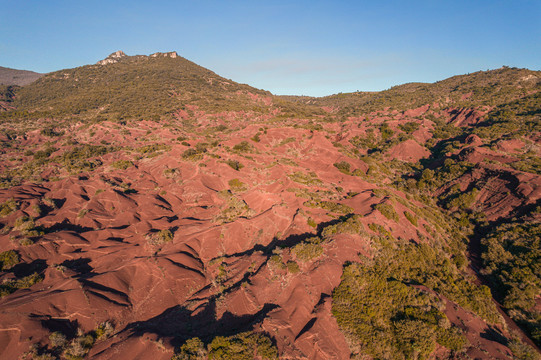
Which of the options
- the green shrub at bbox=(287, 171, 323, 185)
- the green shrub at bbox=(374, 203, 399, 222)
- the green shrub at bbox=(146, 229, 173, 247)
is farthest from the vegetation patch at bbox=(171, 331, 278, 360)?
the green shrub at bbox=(287, 171, 323, 185)

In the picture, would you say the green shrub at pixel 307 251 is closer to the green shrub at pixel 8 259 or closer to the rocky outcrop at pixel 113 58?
the green shrub at pixel 8 259

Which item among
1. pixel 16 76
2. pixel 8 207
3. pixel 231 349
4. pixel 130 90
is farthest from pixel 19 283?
pixel 16 76

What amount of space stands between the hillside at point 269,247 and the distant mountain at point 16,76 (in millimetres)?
134119

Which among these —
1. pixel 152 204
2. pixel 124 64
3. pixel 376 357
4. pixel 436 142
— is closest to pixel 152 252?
pixel 152 204

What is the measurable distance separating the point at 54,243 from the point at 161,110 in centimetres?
8238

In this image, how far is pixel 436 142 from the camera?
6862 centimetres

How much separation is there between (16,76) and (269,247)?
23597 cm

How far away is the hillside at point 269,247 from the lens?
14.9m

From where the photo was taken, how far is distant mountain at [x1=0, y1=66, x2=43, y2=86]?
475 feet

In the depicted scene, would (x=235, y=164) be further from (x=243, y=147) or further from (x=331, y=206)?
(x=331, y=206)

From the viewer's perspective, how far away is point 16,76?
150875mm

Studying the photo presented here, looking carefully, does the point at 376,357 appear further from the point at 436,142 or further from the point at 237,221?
the point at 436,142

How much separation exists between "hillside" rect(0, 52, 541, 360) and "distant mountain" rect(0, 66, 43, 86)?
134119mm

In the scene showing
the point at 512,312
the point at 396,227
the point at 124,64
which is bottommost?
the point at 512,312
